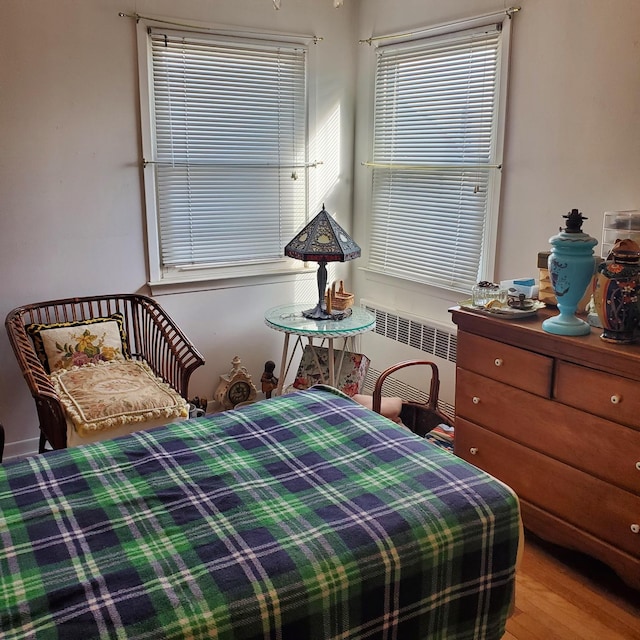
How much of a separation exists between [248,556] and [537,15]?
8.21ft

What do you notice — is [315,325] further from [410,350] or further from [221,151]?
[221,151]

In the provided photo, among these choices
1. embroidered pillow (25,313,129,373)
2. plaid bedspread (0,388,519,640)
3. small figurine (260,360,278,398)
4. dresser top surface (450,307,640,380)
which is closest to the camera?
plaid bedspread (0,388,519,640)

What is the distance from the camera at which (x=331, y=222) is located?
3326 mm

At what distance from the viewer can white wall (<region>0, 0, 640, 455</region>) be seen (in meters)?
2.62

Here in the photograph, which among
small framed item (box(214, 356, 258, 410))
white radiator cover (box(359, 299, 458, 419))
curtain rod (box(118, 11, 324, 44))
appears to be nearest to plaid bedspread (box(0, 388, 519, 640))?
white radiator cover (box(359, 299, 458, 419))

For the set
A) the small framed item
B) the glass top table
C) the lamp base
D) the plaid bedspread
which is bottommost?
the small framed item

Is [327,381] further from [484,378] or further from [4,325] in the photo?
[4,325]

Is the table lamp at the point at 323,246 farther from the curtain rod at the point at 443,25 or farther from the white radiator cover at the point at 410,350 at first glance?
the curtain rod at the point at 443,25

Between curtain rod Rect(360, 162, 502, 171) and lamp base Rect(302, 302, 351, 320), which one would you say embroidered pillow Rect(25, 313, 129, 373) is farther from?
curtain rod Rect(360, 162, 502, 171)

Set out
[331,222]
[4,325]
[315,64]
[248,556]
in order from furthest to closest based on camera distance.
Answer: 1. [315,64]
2. [331,222]
3. [4,325]
4. [248,556]

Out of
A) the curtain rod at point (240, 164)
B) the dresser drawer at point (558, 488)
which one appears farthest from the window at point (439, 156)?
the dresser drawer at point (558, 488)

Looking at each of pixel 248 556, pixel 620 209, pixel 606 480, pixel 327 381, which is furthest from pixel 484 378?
pixel 248 556

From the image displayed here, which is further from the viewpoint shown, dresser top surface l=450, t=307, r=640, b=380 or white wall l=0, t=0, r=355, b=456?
white wall l=0, t=0, r=355, b=456

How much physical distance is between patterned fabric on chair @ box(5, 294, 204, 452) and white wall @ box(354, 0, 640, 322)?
1.62m
